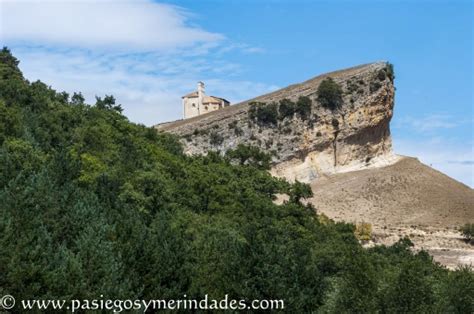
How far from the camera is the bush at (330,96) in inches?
3821

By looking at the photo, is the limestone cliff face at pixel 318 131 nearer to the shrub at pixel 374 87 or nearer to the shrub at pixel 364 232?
the shrub at pixel 374 87

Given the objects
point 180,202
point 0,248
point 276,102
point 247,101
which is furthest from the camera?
point 247,101

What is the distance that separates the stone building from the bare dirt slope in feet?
88.8

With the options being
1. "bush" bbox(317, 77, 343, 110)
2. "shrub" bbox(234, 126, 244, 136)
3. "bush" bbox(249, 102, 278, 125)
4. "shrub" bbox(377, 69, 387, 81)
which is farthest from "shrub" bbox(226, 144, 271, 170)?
"shrub" bbox(377, 69, 387, 81)

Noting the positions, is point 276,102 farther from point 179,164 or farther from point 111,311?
point 111,311

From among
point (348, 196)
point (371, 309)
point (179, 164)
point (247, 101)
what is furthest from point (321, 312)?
point (247, 101)

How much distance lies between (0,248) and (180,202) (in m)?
28.2

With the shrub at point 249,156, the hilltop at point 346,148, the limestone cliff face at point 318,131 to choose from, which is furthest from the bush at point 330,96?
the shrub at point 249,156

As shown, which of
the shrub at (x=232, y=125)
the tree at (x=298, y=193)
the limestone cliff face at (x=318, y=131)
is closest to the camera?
the tree at (x=298, y=193)

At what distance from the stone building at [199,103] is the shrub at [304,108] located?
21084mm

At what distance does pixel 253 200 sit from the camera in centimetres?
5409

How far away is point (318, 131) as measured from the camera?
316 feet

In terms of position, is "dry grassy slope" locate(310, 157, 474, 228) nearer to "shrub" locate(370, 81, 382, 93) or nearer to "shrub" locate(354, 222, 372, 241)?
"shrub" locate(354, 222, 372, 241)

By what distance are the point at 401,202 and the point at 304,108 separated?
17429 mm
